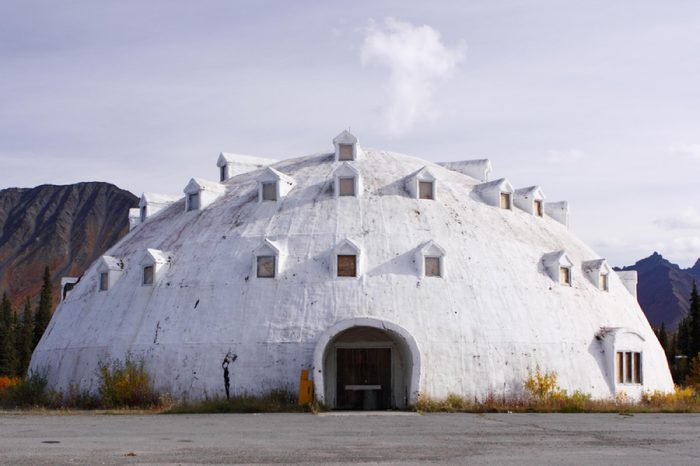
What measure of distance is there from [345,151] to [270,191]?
15.5 ft

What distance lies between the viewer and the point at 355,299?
110 ft

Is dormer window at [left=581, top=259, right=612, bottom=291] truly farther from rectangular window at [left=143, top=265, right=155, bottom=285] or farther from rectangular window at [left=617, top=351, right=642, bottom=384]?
rectangular window at [left=143, top=265, right=155, bottom=285]

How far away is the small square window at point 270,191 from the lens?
126ft

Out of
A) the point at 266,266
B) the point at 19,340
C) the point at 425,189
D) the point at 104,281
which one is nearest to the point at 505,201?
the point at 425,189

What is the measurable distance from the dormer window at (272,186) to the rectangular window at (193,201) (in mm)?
3701

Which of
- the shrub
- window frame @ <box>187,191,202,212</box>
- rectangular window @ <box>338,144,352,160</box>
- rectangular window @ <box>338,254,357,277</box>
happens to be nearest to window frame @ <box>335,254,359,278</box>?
rectangular window @ <box>338,254,357,277</box>

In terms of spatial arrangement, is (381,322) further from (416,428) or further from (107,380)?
(107,380)

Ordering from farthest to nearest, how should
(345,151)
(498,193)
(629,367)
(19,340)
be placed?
1. (19,340)
2. (345,151)
3. (498,193)
4. (629,367)

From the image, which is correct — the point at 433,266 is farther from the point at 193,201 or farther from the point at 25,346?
the point at 25,346

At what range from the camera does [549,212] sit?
149 ft

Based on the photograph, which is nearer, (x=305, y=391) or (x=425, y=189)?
(x=305, y=391)

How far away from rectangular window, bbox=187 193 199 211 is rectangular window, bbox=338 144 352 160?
6821 mm

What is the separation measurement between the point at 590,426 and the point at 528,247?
45.2 ft

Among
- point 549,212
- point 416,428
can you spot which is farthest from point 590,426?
point 549,212
